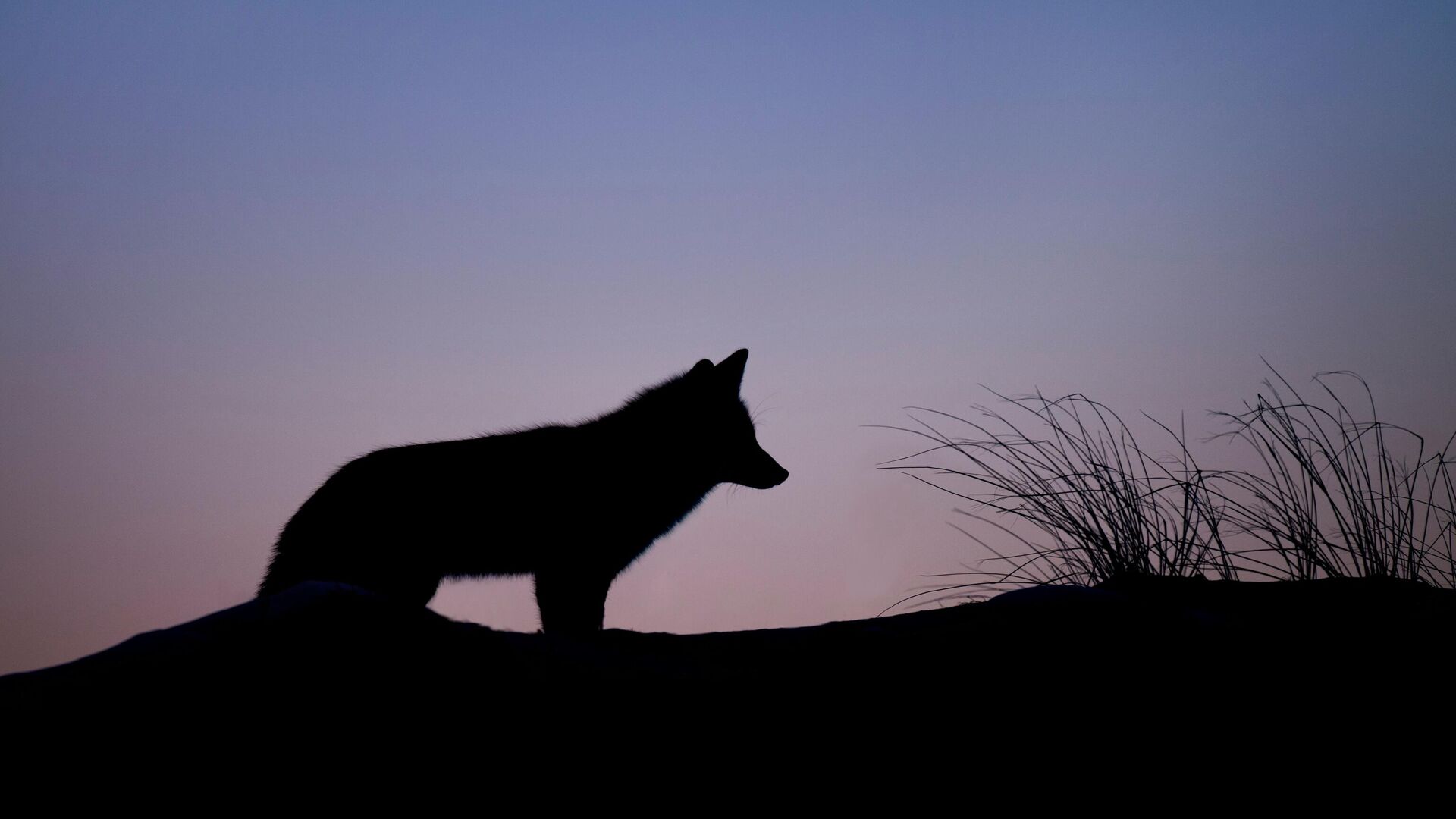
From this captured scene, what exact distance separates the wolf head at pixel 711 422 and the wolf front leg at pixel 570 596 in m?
0.63

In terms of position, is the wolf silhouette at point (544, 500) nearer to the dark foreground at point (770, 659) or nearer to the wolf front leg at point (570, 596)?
the wolf front leg at point (570, 596)

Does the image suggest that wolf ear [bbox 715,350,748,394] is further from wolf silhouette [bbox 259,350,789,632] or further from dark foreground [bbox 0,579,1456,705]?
dark foreground [bbox 0,579,1456,705]

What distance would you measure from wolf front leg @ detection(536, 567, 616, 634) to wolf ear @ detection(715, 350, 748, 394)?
2.98ft

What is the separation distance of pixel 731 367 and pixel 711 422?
0.23 metres

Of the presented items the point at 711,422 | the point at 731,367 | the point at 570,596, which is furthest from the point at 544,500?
the point at 731,367

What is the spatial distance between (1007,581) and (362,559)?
6.55 ft

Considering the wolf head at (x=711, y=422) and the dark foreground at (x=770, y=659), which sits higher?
the wolf head at (x=711, y=422)

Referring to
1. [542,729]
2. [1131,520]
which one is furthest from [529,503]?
[542,729]

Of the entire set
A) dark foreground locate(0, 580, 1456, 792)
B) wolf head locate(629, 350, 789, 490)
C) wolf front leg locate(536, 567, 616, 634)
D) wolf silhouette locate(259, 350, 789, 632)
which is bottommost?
dark foreground locate(0, 580, 1456, 792)

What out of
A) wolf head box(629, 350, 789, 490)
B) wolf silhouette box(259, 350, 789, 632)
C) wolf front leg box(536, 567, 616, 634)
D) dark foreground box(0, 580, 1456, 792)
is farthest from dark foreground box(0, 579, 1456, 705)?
wolf head box(629, 350, 789, 490)

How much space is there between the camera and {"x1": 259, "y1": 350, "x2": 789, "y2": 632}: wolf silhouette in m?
2.93

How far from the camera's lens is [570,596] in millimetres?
3244

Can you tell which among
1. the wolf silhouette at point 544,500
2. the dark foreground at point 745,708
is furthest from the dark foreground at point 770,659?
the wolf silhouette at point 544,500

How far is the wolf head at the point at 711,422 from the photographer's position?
368cm
